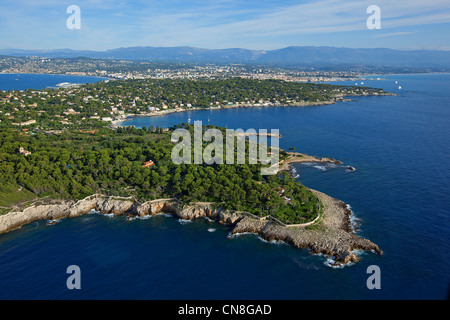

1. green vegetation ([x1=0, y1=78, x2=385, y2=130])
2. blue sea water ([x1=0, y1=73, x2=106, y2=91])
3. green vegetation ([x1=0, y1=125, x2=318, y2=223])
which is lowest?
green vegetation ([x1=0, y1=125, x2=318, y2=223])

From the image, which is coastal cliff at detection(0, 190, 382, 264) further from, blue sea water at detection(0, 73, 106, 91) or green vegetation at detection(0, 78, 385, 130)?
blue sea water at detection(0, 73, 106, 91)

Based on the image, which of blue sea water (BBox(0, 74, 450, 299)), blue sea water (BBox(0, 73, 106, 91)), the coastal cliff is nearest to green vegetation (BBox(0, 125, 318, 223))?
the coastal cliff

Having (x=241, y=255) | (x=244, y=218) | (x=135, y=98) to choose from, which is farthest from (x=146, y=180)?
(x=135, y=98)

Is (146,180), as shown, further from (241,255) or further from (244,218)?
(241,255)

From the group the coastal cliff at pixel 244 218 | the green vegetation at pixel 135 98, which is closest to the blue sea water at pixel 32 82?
the green vegetation at pixel 135 98

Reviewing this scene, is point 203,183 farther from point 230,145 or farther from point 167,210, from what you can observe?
point 230,145
